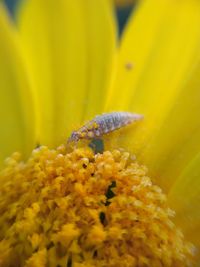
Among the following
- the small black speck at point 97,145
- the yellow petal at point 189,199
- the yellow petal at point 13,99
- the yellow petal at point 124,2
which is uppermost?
the yellow petal at point 124,2

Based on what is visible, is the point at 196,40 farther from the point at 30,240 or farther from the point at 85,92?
the point at 30,240

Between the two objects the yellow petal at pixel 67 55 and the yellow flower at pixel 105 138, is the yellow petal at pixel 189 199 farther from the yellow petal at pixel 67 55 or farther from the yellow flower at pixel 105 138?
the yellow petal at pixel 67 55

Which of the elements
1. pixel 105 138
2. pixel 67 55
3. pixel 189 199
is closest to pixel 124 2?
pixel 67 55

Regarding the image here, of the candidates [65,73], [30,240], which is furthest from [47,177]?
[65,73]

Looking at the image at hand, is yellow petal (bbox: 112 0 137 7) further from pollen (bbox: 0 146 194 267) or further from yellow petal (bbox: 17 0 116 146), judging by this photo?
pollen (bbox: 0 146 194 267)

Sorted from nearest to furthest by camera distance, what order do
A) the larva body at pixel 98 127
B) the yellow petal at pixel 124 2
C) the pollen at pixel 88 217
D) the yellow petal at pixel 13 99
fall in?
the pollen at pixel 88 217
the larva body at pixel 98 127
the yellow petal at pixel 13 99
the yellow petal at pixel 124 2

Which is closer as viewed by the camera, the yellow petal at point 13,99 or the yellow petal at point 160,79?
the yellow petal at point 160,79

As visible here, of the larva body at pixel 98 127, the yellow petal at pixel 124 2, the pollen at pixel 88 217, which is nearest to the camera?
the pollen at pixel 88 217

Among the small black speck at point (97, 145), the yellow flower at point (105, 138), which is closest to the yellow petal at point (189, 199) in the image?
the yellow flower at point (105, 138)
